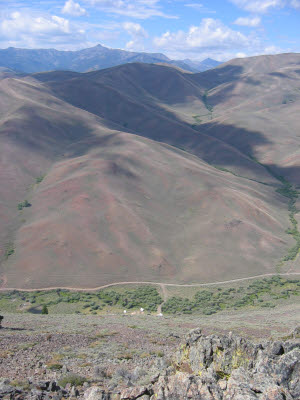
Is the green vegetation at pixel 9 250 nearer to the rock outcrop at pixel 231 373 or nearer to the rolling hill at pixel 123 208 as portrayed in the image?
the rolling hill at pixel 123 208

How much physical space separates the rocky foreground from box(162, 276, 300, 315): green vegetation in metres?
27.8

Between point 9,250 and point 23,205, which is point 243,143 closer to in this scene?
point 23,205

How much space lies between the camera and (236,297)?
46.5 m

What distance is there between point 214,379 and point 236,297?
3727 centimetres

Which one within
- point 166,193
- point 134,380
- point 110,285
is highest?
point 134,380

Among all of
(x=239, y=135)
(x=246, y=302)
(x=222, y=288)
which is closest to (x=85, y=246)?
(x=222, y=288)

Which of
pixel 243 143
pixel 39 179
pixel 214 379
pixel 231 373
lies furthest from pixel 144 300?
pixel 243 143

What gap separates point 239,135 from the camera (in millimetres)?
151500

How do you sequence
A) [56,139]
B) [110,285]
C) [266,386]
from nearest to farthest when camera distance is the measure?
[266,386]
[110,285]
[56,139]

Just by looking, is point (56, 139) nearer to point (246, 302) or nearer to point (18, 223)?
point (18, 223)

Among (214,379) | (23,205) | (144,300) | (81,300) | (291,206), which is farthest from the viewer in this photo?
(291,206)

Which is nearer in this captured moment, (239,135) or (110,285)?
(110,285)

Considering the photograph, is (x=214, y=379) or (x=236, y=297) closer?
(x=214, y=379)

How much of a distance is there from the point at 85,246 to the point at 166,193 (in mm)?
26009
